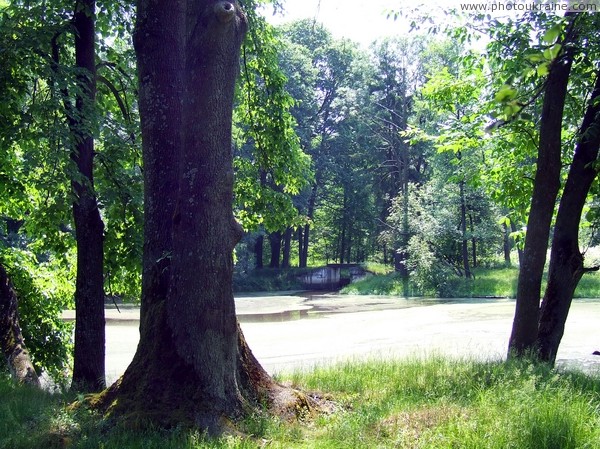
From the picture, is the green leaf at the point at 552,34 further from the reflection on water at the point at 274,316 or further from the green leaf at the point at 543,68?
the reflection on water at the point at 274,316

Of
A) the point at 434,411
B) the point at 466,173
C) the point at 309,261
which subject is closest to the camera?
the point at 434,411

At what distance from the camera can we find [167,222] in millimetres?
6082

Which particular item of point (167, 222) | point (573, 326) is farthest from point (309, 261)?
point (167, 222)

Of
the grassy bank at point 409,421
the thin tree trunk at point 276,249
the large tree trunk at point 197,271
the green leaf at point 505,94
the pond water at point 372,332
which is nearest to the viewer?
the green leaf at point 505,94

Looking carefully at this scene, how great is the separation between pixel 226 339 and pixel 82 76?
19.6ft

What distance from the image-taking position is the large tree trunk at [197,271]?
5.24 metres

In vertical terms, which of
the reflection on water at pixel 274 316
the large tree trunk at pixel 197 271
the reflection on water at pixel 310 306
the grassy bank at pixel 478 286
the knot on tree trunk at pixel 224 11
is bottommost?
the reflection on water at pixel 274 316

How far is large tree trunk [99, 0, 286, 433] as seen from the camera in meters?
5.24

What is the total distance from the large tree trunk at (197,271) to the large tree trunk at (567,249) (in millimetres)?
4711

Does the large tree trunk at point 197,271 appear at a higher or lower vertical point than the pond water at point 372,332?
higher

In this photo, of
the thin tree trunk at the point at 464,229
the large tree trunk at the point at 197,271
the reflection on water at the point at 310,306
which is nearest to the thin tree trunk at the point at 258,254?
the reflection on water at the point at 310,306

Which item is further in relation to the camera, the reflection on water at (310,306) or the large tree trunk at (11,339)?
the reflection on water at (310,306)

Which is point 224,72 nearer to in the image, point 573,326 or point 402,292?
point 573,326

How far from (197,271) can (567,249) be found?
5725 mm
